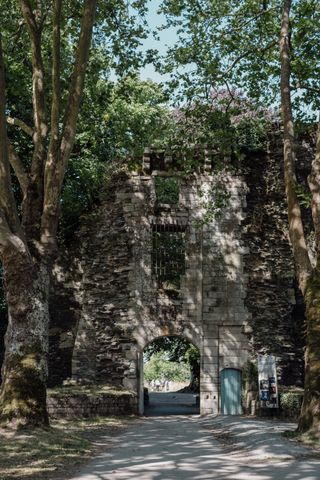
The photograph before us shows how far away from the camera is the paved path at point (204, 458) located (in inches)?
279

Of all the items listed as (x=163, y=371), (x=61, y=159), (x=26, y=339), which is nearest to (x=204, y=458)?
(x=26, y=339)

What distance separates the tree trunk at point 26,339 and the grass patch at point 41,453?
0.59m

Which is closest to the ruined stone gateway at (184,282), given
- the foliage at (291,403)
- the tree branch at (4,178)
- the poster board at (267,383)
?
the poster board at (267,383)

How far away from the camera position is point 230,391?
67.1 ft

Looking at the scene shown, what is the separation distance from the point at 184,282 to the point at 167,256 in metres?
1.97

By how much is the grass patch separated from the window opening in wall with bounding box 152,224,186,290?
31.5 ft

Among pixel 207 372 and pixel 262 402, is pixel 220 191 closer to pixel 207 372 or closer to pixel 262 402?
pixel 207 372

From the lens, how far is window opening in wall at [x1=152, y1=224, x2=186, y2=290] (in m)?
21.5

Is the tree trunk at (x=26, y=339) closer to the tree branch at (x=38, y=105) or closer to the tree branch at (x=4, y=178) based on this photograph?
the tree branch at (x=4, y=178)

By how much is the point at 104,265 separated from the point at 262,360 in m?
6.62

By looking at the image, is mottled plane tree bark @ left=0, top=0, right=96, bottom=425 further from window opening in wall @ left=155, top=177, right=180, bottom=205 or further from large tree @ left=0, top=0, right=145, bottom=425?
window opening in wall @ left=155, top=177, right=180, bottom=205

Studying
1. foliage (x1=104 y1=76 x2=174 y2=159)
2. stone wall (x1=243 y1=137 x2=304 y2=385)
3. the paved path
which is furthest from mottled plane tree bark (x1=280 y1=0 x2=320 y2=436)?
stone wall (x1=243 y1=137 x2=304 y2=385)

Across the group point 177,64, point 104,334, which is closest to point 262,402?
point 104,334

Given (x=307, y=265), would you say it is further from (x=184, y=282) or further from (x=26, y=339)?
(x=184, y=282)
